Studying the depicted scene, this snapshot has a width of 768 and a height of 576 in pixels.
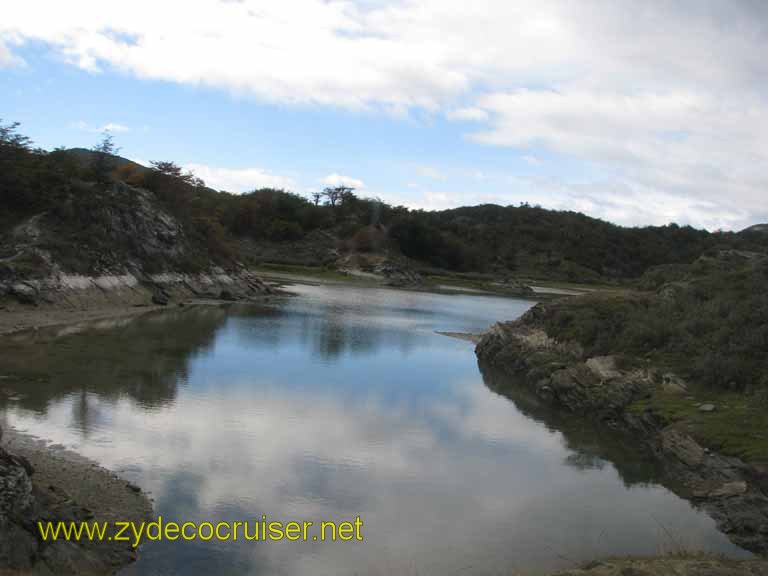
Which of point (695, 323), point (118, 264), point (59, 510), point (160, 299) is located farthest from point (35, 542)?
point (160, 299)

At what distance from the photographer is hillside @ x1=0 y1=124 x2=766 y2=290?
34031 mm

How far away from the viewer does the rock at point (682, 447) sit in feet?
47.6

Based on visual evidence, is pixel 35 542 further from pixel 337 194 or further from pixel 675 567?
pixel 337 194

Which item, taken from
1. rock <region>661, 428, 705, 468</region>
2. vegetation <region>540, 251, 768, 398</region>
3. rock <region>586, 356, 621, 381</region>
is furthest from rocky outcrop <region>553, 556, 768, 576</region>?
rock <region>586, 356, 621, 381</region>

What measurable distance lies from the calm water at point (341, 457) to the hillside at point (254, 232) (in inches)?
458

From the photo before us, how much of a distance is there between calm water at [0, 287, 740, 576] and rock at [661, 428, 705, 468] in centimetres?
78

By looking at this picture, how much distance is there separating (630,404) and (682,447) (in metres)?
3.89

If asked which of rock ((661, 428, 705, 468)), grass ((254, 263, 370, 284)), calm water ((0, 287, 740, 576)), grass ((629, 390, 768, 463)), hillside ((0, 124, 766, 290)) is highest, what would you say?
hillside ((0, 124, 766, 290))

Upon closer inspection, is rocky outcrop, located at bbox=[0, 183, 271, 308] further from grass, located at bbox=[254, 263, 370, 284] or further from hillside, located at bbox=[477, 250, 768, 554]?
grass, located at bbox=[254, 263, 370, 284]

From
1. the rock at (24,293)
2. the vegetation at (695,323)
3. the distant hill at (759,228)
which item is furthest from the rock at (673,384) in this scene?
the distant hill at (759,228)

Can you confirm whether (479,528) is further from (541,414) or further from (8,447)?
(541,414)

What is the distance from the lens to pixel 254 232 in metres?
93.8

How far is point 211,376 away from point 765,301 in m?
15.8

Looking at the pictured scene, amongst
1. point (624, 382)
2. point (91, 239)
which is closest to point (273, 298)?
point (91, 239)
